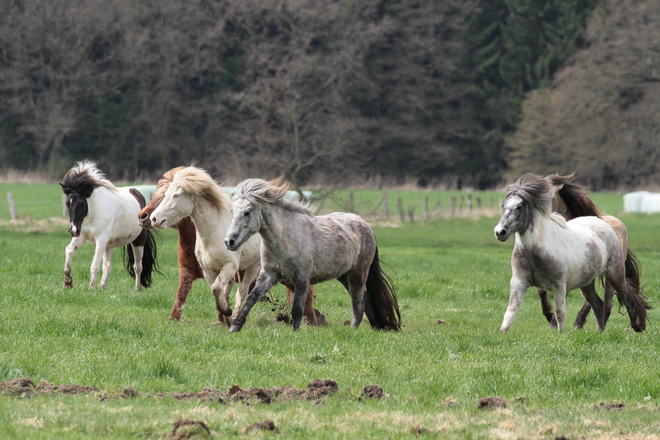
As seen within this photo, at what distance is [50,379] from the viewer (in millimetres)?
6445

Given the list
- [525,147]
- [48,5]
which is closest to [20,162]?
[48,5]

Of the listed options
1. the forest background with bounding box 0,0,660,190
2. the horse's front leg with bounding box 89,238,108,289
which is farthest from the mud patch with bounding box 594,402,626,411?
the forest background with bounding box 0,0,660,190

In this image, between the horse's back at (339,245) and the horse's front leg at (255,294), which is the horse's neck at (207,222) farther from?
the horse's back at (339,245)

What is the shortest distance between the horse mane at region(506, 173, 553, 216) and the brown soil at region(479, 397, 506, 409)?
3.37 metres

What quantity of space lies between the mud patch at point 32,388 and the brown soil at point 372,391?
7.08 feet

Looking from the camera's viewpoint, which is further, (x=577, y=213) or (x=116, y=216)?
(x=116, y=216)

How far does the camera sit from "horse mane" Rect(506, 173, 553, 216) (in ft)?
29.7

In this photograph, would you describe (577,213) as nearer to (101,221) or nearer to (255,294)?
(255,294)

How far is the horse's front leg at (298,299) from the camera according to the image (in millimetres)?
8945

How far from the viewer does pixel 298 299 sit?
8.97 metres

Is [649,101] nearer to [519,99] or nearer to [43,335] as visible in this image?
[519,99]

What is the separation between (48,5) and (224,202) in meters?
51.5

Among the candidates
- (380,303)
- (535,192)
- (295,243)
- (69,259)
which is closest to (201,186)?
(295,243)

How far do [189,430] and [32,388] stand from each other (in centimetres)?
175
